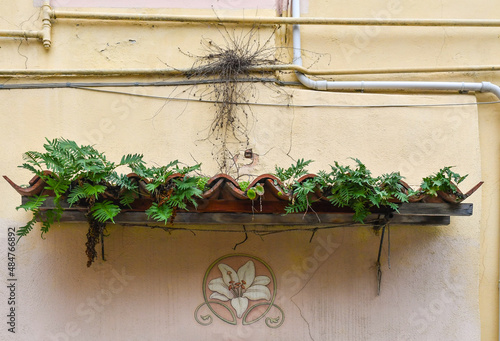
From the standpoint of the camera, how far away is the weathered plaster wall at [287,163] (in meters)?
4.31

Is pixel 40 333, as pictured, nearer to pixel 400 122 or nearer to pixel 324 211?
pixel 324 211

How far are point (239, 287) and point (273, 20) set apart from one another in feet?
7.81

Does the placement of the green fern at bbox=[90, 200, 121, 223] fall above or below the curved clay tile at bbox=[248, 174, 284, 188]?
below

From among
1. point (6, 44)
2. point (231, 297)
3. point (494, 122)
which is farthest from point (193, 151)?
point (494, 122)

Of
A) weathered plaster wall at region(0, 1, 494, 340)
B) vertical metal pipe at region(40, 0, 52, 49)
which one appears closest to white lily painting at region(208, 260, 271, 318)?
weathered plaster wall at region(0, 1, 494, 340)

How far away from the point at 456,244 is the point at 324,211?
4.45ft

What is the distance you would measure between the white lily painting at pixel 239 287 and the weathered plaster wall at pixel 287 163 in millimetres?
124

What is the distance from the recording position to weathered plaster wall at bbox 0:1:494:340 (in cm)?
431

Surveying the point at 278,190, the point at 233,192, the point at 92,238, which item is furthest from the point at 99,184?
the point at 278,190

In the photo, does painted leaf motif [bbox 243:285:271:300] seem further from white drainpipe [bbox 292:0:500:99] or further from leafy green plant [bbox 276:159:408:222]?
white drainpipe [bbox 292:0:500:99]

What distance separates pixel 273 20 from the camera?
4.67 metres

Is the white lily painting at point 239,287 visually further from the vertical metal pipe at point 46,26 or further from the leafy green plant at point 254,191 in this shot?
the vertical metal pipe at point 46,26

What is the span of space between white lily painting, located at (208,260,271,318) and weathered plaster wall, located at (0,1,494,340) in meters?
0.12

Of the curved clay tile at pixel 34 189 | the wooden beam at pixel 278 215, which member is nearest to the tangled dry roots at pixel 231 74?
the wooden beam at pixel 278 215
